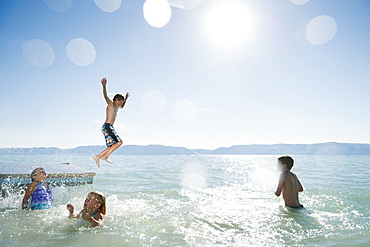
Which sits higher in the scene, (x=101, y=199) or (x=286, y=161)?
(x=286, y=161)

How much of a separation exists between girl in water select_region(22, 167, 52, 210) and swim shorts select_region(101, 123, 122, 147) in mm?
2515

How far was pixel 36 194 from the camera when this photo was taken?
7438 millimetres

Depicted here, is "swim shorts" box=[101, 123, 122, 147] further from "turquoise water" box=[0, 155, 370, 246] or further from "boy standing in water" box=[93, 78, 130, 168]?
"turquoise water" box=[0, 155, 370, 246]

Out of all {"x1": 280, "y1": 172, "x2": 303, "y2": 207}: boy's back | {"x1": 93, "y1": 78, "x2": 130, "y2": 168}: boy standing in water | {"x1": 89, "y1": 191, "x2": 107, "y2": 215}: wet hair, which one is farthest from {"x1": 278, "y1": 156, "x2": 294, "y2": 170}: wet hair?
{"x1": 89, "y1": 191, "x2": 107, "y2": 215}: wet hair

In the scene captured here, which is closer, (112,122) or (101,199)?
(101,199)

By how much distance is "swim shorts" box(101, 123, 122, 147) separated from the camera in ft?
22.6

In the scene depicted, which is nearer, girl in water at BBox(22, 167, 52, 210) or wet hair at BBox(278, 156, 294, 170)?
girl in water at BBox(22, 167, 52, 210)

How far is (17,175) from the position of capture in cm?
1056

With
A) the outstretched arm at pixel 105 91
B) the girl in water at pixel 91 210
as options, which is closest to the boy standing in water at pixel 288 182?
the girl in water at pixel 91 210

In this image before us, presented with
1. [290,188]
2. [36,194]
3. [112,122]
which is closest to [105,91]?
[112,122]

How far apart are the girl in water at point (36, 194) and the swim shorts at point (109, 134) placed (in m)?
2.51

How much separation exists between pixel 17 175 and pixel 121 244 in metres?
8.39

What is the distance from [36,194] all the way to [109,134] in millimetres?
3184

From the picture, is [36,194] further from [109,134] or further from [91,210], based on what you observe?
[109,134]
